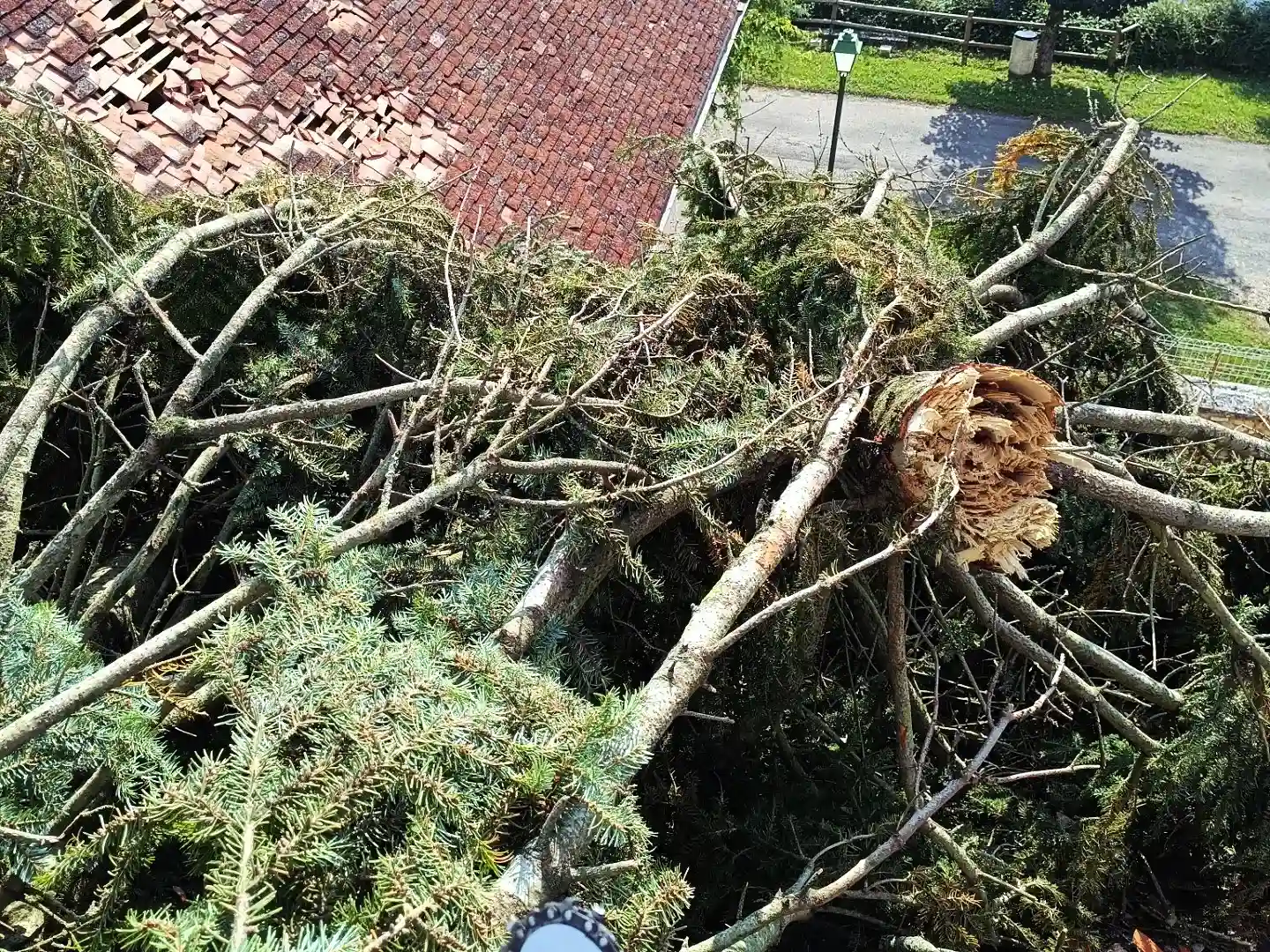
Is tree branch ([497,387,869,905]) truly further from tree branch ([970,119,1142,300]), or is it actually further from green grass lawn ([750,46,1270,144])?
green grass lawn ([750,46,1270,144])

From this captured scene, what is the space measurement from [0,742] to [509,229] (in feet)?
8.92

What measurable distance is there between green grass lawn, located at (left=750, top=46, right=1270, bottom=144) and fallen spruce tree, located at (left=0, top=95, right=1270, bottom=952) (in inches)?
617

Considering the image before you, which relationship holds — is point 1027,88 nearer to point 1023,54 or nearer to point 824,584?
point 1023,54

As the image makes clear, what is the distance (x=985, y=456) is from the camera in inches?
103

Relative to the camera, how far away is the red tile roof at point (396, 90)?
4586 millimetres

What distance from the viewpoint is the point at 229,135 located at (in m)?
4.87

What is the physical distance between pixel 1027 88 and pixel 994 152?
3714mm

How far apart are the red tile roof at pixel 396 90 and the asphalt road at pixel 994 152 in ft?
21.8

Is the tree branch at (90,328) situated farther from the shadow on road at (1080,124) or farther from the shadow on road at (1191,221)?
the shadow on road at (1191,221)

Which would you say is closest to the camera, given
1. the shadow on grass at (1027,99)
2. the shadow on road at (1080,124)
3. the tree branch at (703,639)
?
the tree branch at (703,639)

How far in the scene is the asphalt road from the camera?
1412cm

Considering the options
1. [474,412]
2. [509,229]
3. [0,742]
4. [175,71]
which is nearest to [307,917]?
[0,742]

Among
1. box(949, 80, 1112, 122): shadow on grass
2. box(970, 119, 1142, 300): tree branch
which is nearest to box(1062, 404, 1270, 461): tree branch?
box(970, 119, 1142, 300): tree branch

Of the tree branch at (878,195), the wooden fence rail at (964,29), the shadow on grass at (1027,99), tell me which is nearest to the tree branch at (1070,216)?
the tree branch at (878,195)
